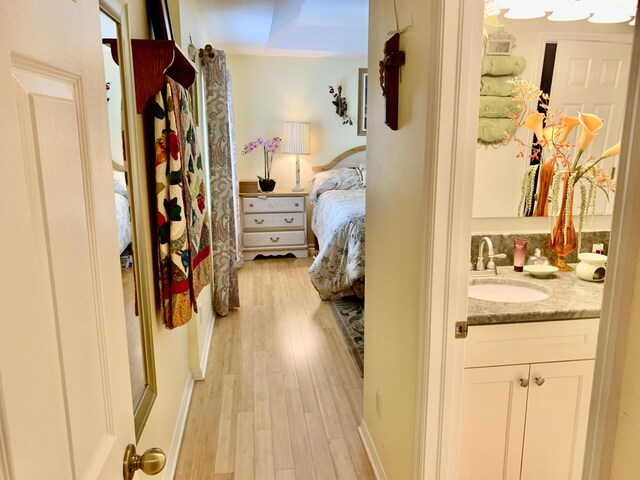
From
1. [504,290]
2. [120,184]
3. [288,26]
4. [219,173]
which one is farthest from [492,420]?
[288,26]

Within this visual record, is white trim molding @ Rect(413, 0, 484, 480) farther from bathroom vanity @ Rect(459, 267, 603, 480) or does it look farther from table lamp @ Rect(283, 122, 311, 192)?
table lamp @ Rect(283, 122, 311, 192)

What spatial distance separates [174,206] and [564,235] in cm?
167

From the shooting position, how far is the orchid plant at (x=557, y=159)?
6.74ft

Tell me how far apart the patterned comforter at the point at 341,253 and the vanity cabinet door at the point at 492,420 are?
2.20 meters

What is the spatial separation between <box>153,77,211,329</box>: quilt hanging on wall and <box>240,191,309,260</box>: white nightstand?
357cm

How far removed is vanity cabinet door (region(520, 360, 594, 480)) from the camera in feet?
5.31

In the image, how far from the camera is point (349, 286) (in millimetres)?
4000

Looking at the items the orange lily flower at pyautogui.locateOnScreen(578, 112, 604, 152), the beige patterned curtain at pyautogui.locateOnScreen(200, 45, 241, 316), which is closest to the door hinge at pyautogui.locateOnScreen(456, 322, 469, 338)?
the orange lily flower at pyautogui.locateOnScreen(578, 112, 604, 152)

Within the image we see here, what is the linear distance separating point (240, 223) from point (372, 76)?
12.4 feet

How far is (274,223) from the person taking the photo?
5598mm

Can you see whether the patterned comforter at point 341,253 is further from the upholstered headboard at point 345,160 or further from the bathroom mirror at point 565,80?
the bathroom mirror at point 565,80

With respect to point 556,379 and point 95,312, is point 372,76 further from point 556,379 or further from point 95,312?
point 95,312

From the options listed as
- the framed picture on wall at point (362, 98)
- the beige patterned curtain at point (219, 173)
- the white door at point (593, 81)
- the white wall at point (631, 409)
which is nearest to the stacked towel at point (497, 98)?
the white door at point (593, 81)

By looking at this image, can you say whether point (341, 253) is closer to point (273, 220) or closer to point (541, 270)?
point (273, 220)
